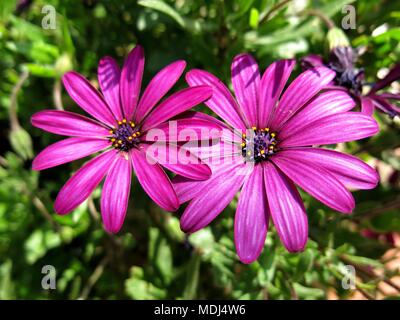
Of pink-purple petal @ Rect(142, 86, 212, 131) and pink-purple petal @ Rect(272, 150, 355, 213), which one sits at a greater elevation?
Result: pink-purple petal @ Rect(142, 86, 212, 131)

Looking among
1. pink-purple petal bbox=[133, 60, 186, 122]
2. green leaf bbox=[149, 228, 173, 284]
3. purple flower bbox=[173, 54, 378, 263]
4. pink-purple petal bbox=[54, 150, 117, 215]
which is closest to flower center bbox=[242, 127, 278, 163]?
purple flower bbox=[173, 54, 378, 263]

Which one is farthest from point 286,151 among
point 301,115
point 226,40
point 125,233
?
point 125,233

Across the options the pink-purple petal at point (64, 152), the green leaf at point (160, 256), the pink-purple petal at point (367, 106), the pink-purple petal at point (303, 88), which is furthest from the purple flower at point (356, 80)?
the green leaf at point (160, 256)

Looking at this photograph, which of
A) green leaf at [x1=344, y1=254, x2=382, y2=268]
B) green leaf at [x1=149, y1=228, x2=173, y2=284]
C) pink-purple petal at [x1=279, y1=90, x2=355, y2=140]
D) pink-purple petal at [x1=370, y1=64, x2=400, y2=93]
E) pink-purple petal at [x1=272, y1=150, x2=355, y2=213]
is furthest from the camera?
green leaf at [x1=149, y1=228, x2=173, y2=284]

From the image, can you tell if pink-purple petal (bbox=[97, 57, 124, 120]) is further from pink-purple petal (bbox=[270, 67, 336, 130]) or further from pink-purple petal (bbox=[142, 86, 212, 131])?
pink-purple petal (bbox=[270, 67, 336, 130])

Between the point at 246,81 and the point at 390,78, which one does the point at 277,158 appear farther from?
the point at 390,78

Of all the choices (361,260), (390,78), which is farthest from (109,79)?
(361,260)

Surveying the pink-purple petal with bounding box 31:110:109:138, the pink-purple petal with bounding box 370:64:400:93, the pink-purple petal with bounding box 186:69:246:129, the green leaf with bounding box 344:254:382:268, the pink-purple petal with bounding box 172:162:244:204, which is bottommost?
the green leaf with bounding box 344:254:382:268
